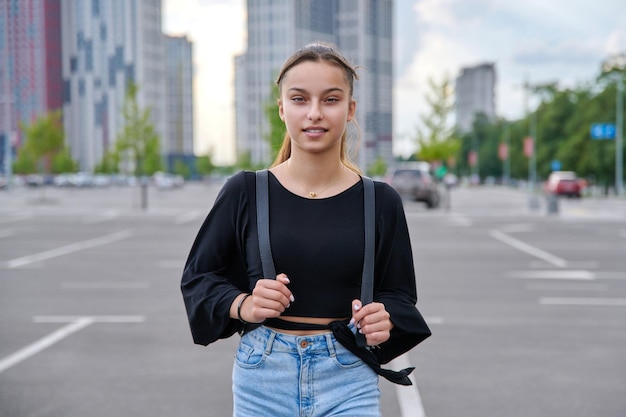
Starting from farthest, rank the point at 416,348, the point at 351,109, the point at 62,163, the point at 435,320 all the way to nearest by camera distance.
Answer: the point at 62,163 < the point at 435,320 < the point at 416,348 < the point at 351,109

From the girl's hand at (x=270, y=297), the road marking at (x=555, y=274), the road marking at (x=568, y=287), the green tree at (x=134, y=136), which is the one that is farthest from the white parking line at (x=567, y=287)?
the green tree at (x=134, y=136)

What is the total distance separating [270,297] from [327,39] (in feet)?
555

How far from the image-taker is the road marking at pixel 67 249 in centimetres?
1563

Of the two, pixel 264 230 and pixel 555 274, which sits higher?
pixel 264 230

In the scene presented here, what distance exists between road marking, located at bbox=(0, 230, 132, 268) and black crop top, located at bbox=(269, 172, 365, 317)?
1355 cm

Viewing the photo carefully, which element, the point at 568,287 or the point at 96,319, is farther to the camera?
the point at 568,287

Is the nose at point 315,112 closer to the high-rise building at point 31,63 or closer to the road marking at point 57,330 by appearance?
the road marking at point 57,330

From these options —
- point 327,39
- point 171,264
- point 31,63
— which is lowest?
point 171,264

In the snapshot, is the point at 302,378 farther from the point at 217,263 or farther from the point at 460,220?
the point at 460,220

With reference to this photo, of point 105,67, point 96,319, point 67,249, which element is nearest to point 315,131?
point 96,319

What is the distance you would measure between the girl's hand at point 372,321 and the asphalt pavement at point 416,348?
3.32m

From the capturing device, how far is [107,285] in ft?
39.8

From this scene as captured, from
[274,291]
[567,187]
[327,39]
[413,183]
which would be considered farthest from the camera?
[327,39]

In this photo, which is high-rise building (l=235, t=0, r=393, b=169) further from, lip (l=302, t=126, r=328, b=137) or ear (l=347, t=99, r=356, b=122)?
Result: lip (l=302, t=126, r=328, b=137)
